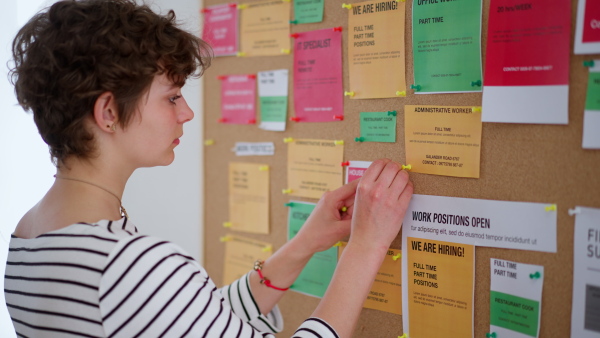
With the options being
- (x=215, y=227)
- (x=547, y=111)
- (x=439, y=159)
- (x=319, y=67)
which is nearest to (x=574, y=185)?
(x=547, y=111)

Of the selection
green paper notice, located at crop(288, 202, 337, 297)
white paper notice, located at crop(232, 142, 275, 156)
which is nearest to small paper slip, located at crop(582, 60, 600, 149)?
green paper notice, located at crop(288, 202, 337, 297)

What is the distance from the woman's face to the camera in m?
0.89

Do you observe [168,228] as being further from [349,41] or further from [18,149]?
[349,41]

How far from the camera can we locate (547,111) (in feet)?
2.68

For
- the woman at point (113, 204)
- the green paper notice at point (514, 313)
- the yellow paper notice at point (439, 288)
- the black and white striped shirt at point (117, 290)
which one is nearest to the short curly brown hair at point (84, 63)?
the woman at point (113, 204)

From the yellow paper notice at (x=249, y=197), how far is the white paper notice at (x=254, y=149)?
26 millimetres

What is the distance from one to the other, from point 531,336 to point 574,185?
0.24 meters

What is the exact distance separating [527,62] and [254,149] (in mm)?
659

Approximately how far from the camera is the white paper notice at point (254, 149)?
4.16 feet

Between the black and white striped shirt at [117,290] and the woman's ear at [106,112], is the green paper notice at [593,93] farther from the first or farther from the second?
the woman's ear at [106,112]

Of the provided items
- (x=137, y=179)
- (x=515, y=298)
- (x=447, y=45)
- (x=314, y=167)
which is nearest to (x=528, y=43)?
(x=447, y=45)

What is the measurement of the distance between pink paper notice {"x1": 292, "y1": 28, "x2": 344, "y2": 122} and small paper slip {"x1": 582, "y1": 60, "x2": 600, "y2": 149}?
45 cm

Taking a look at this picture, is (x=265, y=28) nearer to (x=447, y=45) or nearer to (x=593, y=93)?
(x=447, y=45)

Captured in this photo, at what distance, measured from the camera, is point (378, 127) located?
1042mm
